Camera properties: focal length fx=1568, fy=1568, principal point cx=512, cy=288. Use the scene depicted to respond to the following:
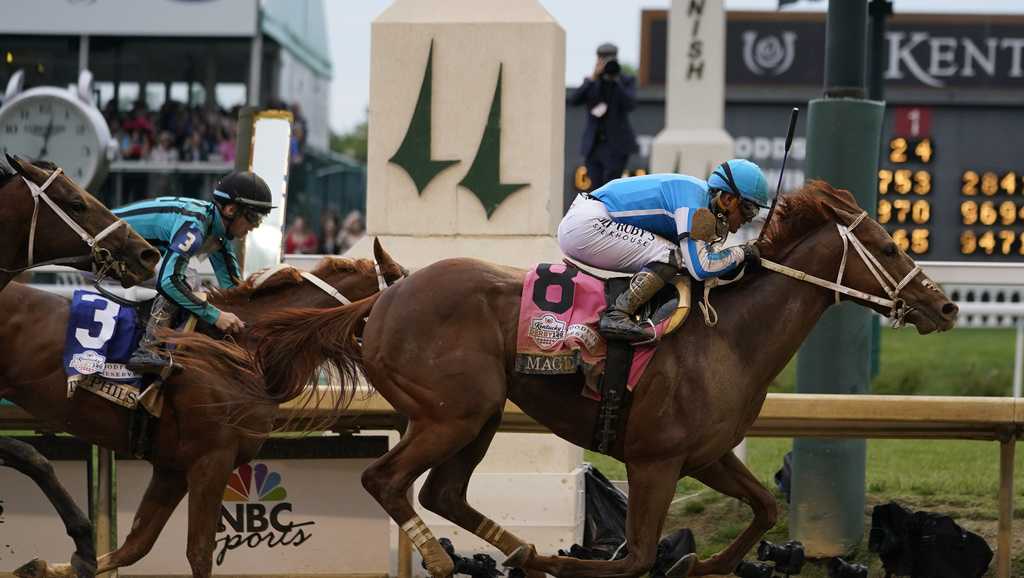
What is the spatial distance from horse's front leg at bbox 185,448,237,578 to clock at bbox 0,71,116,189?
5544 millimetres

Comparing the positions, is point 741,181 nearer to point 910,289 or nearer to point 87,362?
point 910,289

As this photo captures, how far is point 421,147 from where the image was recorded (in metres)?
8.25

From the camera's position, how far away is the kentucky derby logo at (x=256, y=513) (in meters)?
7.23

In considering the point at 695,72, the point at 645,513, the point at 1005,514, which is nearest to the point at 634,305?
the point at 645,513

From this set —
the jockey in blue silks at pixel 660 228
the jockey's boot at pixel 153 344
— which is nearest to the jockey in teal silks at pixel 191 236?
the jockey's boot at pixel 153 344

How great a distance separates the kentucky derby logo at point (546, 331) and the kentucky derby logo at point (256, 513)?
1860 mm

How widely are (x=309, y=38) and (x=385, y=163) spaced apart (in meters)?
27.5

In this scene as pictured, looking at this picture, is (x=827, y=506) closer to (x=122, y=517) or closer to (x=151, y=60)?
(x=122, y=517)

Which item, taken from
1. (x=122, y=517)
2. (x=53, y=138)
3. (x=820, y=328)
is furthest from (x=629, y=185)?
(x=53, y=138)

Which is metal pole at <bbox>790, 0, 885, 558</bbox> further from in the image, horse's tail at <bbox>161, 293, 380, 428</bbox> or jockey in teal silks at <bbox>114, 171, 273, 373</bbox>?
jockey in teal silks at <bbox>114, 171, 273, 373</bbox>

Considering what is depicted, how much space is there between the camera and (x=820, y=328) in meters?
7.93

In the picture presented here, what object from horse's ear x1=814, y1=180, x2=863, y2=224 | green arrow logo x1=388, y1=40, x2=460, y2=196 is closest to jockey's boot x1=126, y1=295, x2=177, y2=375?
green arrow logo x1=388, y1=40, x2=460, y2=196

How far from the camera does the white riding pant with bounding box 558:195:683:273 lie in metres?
6.08

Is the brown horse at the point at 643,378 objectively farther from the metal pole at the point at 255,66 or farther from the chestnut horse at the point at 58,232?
the metal pole at the point at 255,66
